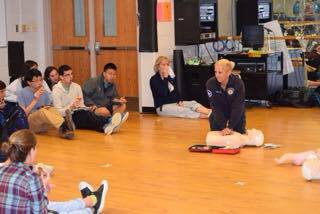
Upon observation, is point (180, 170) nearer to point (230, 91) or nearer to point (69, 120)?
point (230, 91)

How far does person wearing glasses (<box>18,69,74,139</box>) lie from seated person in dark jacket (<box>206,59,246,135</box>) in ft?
6.25

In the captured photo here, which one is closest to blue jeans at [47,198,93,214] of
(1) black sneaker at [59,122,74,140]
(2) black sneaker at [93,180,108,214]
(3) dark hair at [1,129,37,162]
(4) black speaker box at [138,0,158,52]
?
(2) black sneaker at [93,180,108,214]

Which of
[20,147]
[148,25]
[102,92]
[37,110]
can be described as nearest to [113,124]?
[102,92]

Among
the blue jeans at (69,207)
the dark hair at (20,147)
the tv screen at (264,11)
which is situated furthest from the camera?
the tv screen at (264,11)

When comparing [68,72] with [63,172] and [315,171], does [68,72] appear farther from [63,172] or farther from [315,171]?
[315,171]

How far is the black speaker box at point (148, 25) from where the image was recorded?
9164mm

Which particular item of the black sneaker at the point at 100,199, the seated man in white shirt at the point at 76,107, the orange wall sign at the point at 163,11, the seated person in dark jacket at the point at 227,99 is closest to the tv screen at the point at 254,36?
the orange wall sign at the point at 163,11

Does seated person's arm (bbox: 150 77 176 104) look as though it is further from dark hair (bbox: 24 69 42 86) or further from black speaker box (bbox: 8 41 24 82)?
black speaker box (bbox: 8 41 24 82)

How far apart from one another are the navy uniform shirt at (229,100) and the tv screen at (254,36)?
9.95 ft

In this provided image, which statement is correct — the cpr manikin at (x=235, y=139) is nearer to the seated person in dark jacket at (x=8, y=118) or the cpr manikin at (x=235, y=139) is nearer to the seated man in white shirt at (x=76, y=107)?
the seated man in white shirt at (x=76, y=107)

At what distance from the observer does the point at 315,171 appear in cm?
521

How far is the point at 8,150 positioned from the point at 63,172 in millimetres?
2638

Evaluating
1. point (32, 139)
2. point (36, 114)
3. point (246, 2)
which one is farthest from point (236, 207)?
point (246, 2)

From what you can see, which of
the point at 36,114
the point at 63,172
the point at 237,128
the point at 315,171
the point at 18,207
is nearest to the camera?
the point at 18,207
